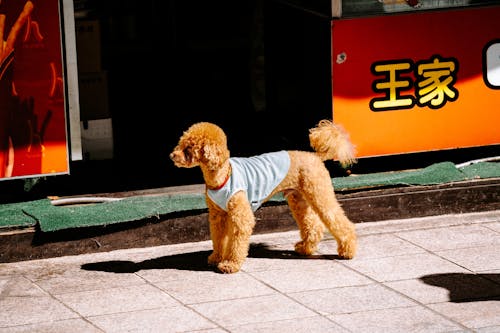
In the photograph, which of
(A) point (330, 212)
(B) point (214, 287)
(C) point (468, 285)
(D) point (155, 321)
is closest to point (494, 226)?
(C) point (468, 285)

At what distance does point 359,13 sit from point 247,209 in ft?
8.64

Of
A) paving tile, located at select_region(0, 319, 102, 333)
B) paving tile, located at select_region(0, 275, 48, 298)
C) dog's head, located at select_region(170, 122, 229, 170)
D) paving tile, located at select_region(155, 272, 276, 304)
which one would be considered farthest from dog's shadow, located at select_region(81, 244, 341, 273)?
paving tile, located at select_region(0, 319, 102, 333)

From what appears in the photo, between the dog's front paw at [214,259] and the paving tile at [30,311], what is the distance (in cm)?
132

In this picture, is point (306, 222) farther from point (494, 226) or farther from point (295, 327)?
point (494, 226)

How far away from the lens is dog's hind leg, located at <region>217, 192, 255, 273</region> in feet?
25.2

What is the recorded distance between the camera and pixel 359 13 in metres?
9.35

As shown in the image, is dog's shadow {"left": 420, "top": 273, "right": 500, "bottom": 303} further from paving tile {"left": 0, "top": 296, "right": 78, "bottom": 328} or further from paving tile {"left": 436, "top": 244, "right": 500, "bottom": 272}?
paving tile {"left": 0, "top": 296, "right": 78, "bottom": 328}

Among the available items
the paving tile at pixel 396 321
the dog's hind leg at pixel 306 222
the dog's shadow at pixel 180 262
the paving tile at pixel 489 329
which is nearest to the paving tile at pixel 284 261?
the dog's shadow at pixel 180 262

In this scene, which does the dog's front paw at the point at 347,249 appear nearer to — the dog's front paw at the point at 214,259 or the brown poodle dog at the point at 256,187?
the brown poodle dog at the point at 256,187

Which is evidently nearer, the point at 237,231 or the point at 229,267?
the point at 237,231

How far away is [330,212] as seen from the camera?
316 inches

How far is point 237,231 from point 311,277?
26.9 inches

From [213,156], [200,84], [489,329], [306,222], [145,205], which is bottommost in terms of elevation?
[489,329]

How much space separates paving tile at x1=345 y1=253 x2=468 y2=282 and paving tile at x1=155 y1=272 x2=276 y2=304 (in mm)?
891
